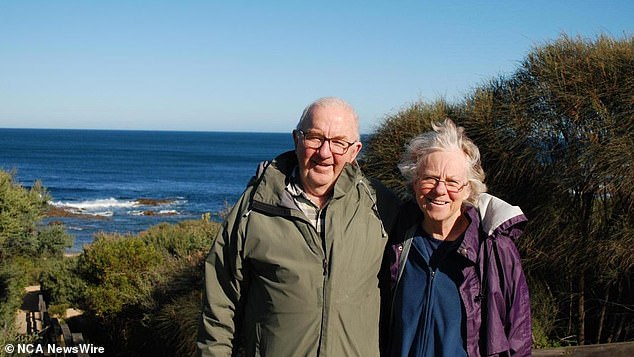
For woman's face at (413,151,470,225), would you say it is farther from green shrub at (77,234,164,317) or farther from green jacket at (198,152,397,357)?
green shrub at (77,234,164,317)

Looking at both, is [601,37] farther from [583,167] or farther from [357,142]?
[357,142]

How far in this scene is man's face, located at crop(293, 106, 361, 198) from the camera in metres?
2.60

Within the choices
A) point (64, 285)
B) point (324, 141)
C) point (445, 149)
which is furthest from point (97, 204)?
point (445, 149)

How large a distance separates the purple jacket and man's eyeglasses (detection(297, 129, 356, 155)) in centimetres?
61

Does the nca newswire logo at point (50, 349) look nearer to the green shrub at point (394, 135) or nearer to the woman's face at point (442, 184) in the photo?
the green shrub at point (394, 135)

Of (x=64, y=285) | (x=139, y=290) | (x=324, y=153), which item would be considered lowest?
(x=64, y=285)

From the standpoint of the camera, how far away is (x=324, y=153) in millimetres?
2580

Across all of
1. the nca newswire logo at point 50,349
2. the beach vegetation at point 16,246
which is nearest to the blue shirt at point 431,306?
the nca newswire logo at point 50,349

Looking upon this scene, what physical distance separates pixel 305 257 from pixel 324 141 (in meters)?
0.49

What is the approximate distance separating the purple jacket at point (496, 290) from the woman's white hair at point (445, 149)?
17cm

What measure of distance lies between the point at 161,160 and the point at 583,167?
92353mm

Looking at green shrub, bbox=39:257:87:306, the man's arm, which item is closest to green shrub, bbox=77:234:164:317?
green shrub, bbox=39:257:87:306

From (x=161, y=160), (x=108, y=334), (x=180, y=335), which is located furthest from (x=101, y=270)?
(x=161, y=160)

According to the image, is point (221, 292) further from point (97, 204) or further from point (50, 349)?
point (97, 204)
